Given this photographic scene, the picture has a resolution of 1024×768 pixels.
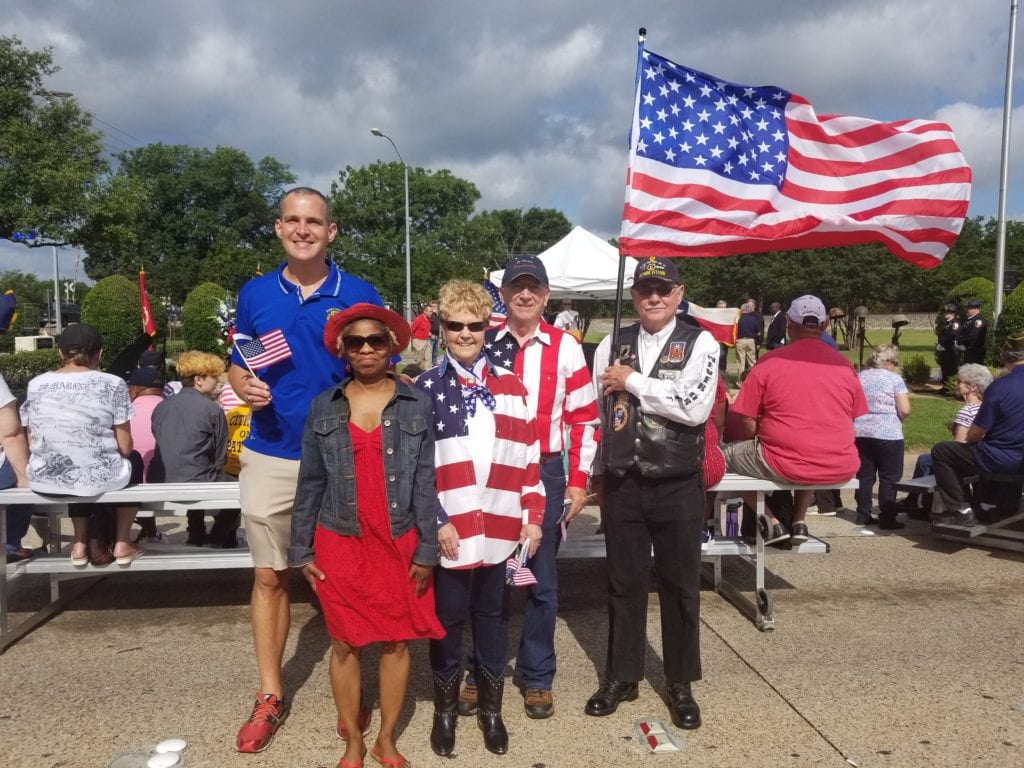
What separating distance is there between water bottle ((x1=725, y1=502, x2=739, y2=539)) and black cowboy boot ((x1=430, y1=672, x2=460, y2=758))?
2607 millimetres

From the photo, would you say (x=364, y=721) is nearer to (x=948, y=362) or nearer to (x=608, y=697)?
(x=608, y=697)

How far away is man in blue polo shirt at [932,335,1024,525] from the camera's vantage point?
18.9 feet

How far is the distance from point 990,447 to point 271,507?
5.21 m

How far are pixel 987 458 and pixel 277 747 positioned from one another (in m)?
5.29

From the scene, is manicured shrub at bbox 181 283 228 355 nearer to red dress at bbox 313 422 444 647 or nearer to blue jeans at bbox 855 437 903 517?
blue jeans at bbox 855 437 903 517

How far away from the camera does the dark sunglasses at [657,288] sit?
11.3 feet

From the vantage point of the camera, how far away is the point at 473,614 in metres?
3.27

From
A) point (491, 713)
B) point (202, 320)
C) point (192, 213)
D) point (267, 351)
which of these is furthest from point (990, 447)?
point (192, 213)

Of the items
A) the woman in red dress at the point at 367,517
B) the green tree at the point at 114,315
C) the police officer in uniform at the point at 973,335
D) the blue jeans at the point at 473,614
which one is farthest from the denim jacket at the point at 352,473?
the green tree at the point at 114,315

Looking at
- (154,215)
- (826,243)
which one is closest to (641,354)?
(826,243)

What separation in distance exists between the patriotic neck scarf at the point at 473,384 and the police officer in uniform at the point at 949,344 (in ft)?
51.1

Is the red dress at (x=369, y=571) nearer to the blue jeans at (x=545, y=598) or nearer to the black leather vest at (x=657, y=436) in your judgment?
the blue jeans at (x=545, y=598)

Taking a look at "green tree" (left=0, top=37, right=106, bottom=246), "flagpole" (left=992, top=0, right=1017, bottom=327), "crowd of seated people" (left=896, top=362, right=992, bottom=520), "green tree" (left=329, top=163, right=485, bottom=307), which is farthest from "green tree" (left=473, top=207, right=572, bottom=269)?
"crowd of seated people" (left=896, top=362, right=992, bottom=520)

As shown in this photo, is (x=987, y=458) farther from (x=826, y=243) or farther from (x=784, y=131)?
(x=784, y=131)
